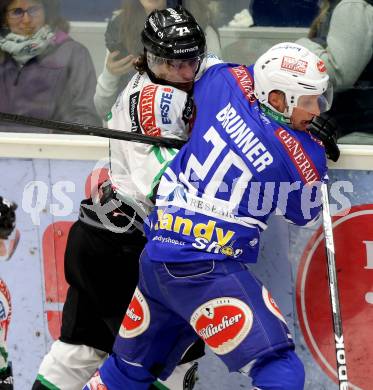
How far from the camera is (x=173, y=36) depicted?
323cm

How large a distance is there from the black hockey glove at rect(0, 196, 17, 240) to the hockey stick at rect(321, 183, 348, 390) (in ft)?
3.76

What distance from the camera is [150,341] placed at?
3.35 metres

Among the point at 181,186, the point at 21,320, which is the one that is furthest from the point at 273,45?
the point at 21,320

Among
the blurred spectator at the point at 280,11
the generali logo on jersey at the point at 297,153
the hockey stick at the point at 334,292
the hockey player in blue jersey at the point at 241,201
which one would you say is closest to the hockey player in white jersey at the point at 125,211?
the hockey player in blue jersey at the point at 241,201

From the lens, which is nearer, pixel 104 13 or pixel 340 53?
pixel 340 53

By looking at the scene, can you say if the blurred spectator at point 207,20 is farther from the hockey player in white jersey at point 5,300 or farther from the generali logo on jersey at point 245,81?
the hockey player in white jersey at point 5,300

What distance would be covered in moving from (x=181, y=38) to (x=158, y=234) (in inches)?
23.7

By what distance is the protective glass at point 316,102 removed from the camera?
123 inches

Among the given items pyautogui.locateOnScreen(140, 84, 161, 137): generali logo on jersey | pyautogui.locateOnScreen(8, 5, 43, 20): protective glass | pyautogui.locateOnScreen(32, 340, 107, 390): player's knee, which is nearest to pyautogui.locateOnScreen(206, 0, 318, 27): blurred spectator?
pyautogui.locateOnScreen(140, 84, 161, 137): generali logo on jersey

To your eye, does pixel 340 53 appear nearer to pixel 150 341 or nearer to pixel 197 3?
pixel 197 3

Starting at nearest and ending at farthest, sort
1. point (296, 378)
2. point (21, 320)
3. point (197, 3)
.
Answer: point (296, 378) → point (197, 3) → point (21, 320)

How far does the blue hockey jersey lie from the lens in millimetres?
3115

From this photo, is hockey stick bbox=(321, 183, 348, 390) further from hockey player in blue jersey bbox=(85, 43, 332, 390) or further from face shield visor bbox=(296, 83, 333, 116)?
face shield visor bbox=(296, 83, 333, 116)

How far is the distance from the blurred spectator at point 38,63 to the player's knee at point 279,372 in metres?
1.17
